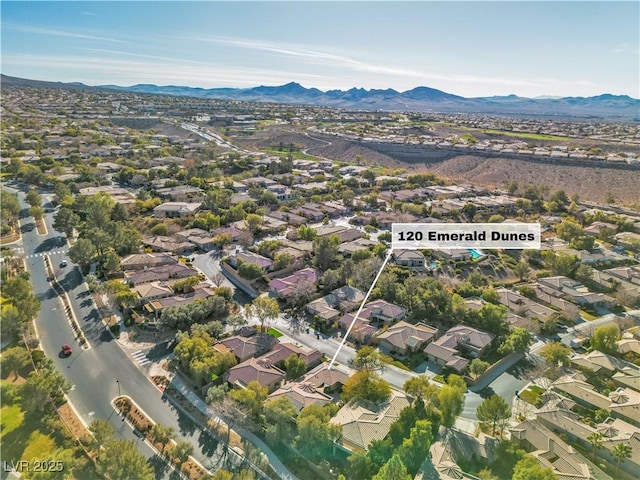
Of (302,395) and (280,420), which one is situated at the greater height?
(280,420)

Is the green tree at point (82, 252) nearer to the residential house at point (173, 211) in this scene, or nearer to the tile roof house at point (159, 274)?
the tile roof house at point (159, 274)

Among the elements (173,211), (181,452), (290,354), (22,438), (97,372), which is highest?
(173,211)

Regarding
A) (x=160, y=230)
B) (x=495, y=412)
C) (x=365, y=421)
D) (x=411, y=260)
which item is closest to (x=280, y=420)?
(x=365, y=421)

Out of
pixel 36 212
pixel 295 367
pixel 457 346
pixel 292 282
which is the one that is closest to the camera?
pixel 295 367

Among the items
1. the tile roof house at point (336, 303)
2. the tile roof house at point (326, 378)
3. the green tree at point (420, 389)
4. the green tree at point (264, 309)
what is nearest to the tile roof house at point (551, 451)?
the green tree at point (420, 389)

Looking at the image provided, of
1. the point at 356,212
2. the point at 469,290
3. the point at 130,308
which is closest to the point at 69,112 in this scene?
the point at 356,212

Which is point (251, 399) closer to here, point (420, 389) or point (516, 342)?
point (420, 389)

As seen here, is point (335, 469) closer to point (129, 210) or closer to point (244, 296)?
point (244, 296)

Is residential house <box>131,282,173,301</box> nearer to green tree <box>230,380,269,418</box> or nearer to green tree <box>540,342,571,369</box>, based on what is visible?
green tree <box>230,380,269,418</box>
